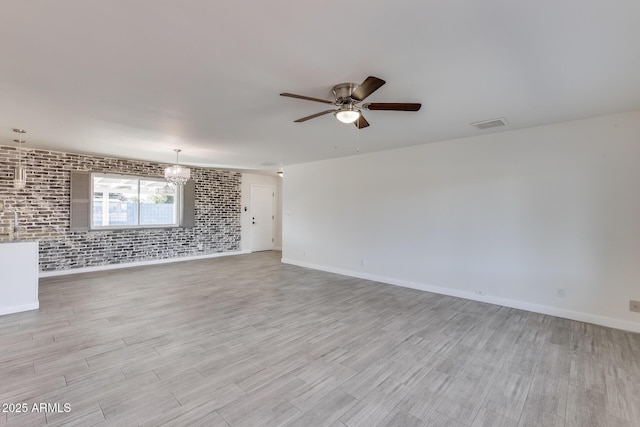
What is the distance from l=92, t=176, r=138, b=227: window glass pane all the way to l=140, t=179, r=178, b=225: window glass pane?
0.17 meters

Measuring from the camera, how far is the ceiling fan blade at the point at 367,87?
216 centimetres

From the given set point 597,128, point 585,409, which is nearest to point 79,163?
point 585,409

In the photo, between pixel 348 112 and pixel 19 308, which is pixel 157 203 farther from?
pixel 348 112

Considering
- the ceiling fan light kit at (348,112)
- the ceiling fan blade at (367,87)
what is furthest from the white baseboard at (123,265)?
the ceiling fan blade at (367,87)

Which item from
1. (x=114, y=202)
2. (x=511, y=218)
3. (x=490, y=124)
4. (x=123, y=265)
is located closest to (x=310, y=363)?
(x=511, y=218)

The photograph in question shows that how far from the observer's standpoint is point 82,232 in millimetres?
6039

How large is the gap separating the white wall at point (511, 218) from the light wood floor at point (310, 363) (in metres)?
0.43

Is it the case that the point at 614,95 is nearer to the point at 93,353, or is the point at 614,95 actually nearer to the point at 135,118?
the point at 135,118

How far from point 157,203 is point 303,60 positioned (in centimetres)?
644

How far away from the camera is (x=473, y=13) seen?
1.70 m

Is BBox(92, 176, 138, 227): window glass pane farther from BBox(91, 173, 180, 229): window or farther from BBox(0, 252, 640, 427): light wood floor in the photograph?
BBox(0, 252, 640, 427): light wood floor

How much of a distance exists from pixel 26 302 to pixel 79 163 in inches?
131

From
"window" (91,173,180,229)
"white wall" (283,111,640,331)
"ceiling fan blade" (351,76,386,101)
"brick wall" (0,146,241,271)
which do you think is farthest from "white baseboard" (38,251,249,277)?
"ceiling fan blade" (351,76,386,101)

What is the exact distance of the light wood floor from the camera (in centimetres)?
195
